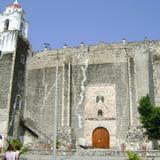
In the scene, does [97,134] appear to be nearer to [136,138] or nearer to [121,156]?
[136,138]

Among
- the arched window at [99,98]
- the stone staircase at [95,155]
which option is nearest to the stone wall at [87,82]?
the arched window at [99,98]

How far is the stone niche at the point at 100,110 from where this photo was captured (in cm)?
2727

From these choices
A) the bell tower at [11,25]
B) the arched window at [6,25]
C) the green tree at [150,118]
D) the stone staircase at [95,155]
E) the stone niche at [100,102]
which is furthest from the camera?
the arched window at [6,25]

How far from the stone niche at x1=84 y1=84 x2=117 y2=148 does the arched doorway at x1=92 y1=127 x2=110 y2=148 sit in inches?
11.0

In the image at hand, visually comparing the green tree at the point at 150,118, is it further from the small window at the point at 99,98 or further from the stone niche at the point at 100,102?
the small window at the point at 99,98

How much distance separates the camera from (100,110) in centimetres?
2783

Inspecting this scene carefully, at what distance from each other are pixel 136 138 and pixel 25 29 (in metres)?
15.4

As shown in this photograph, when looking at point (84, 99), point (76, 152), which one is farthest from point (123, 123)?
point (76, 152)

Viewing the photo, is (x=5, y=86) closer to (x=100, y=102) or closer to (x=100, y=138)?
(x=100, y=102)

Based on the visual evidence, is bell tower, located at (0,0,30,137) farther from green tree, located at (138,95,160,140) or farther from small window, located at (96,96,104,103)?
Result: green tree, located at (138,95,160,140)

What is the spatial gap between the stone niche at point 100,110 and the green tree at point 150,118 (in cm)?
610

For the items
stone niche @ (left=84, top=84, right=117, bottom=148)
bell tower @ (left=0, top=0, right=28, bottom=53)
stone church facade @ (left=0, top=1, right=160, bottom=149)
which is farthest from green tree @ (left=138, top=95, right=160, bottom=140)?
bell tower @ (left=0, top=0, right=28, bottom=53)

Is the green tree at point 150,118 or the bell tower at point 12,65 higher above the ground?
the bell tower at point 12,65

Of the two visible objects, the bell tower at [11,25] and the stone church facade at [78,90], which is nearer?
the stone church facade at [78,90]
